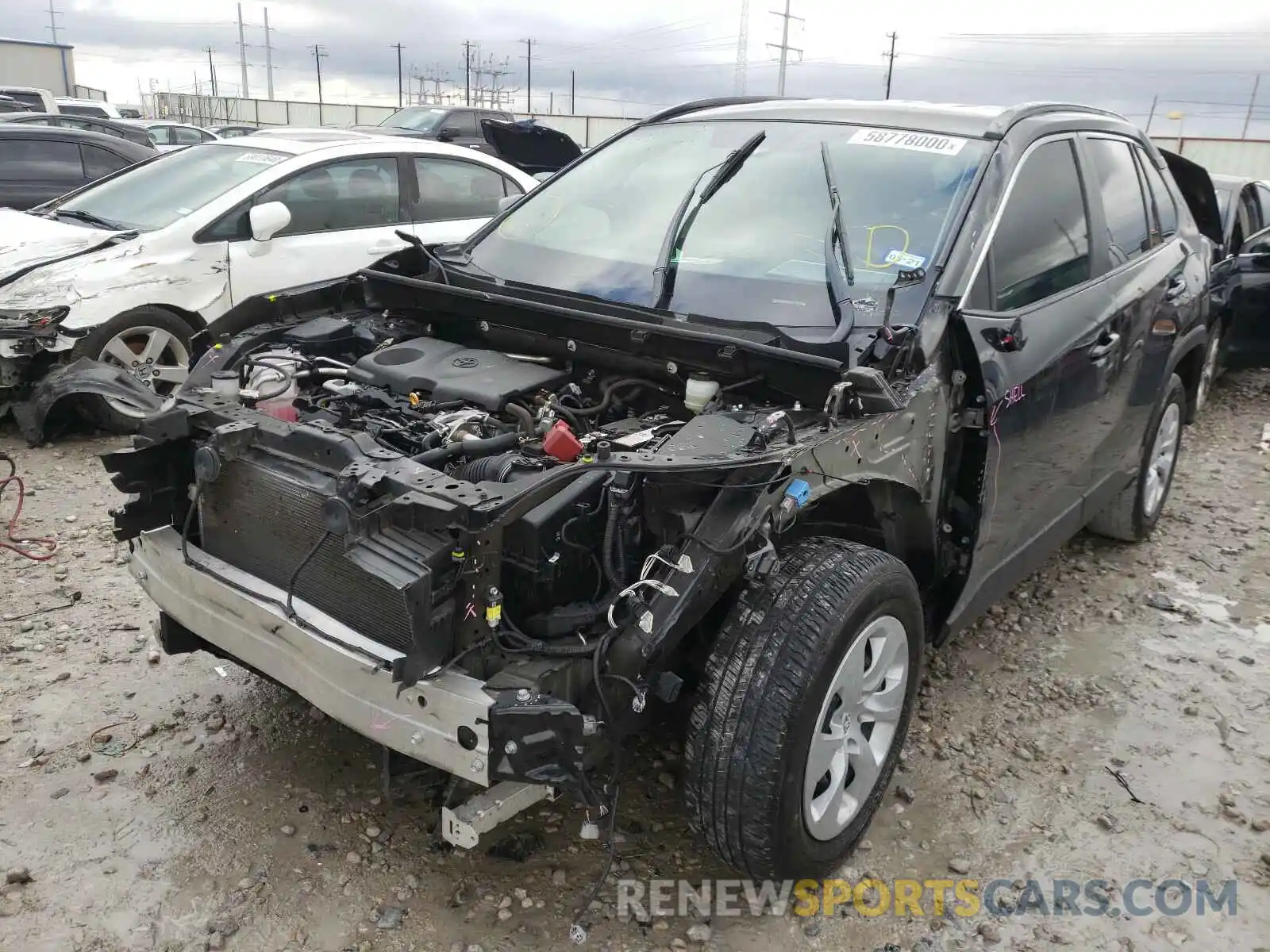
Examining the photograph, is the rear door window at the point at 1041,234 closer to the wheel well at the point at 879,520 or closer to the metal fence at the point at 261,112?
the wheel well at the point at 879,520

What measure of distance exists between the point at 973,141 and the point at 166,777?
3.30m

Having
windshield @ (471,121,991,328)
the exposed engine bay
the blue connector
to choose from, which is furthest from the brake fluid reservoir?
the blue connector

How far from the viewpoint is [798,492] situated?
92.4 inches

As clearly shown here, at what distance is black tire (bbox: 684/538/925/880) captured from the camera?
90.4 inches

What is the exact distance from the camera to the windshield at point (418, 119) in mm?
17781

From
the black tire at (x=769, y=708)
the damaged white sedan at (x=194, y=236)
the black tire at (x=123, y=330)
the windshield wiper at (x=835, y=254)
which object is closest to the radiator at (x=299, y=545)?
the black tire at (x=769, y=708)

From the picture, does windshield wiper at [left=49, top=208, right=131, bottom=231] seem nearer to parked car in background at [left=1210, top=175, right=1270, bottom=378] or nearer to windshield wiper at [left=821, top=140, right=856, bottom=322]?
windshield wiper at [left=821, top=140, right=856, bottom=322]

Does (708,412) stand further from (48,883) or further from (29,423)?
(29,423)

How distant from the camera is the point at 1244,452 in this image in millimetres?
6617

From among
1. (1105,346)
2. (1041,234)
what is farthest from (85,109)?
(1105,346)

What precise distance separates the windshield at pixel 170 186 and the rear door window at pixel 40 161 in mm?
2650

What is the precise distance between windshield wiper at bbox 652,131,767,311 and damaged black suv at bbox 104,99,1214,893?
0.05 ft

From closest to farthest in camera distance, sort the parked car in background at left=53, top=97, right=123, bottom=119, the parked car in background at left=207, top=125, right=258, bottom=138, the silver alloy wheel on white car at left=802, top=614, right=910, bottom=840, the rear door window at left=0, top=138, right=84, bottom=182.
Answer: the silver alloy wheel on white car at left=802, top=614, right=910, bottom=840, the rear door window at left=0, top=138, right=84, bottom=182, the parked car in background at left=207, top=125, right=258, bottom=138, the parked car in background at left=53, top=97, right=123, bottom=119

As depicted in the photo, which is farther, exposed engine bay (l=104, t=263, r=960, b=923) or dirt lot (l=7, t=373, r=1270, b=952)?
dirt lot (l=7, t=373, r=1270, b=952)
